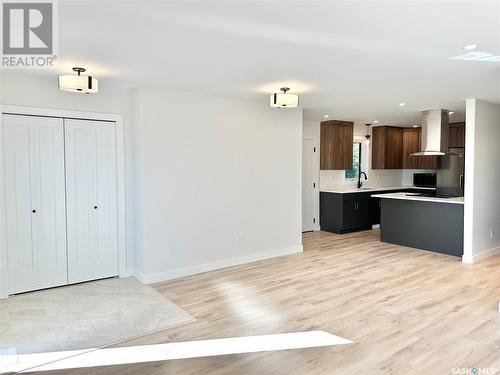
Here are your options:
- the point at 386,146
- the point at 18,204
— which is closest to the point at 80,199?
the point at 18,204

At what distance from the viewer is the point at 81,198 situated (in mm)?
4285

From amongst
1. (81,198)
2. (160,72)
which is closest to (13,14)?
(160,72)

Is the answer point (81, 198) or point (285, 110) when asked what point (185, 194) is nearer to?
point (81, 198)

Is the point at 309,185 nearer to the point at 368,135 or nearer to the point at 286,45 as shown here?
the point at 368,135

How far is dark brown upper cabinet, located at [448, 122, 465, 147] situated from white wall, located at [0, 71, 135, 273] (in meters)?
6.77

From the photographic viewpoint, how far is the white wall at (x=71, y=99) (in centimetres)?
377

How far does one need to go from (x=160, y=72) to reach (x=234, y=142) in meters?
1.67

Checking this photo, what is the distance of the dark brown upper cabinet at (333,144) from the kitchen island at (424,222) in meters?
1.49

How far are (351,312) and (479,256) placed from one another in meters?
3.14

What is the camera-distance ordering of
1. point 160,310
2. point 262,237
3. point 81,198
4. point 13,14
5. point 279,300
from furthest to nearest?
1. point 262,237
2. point 81,198
3. point 279,300
4. point 160,310
5. point 13,14

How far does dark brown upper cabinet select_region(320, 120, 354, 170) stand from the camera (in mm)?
7641

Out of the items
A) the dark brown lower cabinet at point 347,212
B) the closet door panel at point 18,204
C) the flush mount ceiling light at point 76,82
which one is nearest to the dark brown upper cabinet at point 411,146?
the dark brown lower cabinet at point 347,212

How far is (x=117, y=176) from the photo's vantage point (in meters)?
4.52

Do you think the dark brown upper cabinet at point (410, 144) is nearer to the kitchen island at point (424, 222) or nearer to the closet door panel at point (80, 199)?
the kitchen island at point (424, 222)
